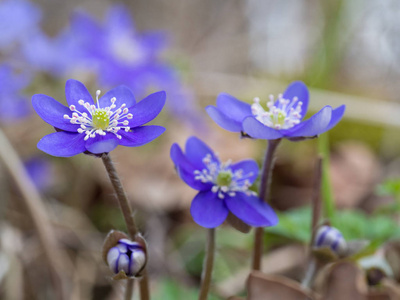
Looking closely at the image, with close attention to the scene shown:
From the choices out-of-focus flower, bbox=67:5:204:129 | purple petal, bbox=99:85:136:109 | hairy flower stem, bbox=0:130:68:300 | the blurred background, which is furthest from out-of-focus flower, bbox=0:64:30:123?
purple petal, bbox=99:85:136:109

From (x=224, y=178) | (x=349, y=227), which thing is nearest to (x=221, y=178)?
(x=224, y=178)

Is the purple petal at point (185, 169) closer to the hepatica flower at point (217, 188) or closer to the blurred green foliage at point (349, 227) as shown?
the hepatica flower at point (217, 188)

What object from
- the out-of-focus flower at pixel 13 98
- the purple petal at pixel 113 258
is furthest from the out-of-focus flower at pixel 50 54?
the purple petal at pixel 113 258

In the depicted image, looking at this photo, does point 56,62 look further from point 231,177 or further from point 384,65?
point 384,65

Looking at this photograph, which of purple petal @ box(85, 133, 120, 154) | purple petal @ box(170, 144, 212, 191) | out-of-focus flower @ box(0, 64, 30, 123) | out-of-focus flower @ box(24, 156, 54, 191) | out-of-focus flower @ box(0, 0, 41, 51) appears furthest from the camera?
out-of-focus flower @ box(0, 0, 41, 51)

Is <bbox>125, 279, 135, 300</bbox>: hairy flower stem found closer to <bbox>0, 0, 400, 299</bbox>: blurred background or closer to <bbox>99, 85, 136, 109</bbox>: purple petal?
<bbox>99, 85, 136, 109</bbox>: purple petal

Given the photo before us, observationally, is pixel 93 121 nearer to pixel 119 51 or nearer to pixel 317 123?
pixel 317 123
